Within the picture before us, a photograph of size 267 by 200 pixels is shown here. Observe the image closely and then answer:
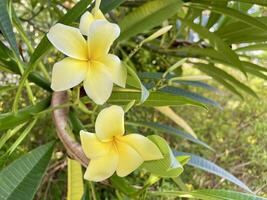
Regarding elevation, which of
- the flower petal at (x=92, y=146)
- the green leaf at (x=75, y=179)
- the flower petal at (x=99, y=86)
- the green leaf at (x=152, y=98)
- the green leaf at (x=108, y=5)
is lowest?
the green leaf at (x=75, y=179)

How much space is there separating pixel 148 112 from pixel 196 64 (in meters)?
0.55

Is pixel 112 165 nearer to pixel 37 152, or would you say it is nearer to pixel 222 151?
pixel 37 152

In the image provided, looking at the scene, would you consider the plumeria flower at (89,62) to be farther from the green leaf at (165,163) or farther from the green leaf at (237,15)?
the green leaf at (237,15)

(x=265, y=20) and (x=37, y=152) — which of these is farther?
(x=265, y=20)

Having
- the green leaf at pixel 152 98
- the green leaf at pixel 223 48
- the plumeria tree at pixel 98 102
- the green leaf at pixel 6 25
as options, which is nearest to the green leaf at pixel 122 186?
the plumeria tree at pixel 98 102

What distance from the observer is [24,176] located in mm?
618

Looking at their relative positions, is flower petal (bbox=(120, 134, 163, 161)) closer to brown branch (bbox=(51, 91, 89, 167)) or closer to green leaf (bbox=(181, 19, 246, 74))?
brown branch (bbox=(51, 91, 89, 167))

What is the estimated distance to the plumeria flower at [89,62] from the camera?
1.59 ft

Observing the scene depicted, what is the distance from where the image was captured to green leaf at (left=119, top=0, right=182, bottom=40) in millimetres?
761

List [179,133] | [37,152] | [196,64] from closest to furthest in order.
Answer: [37,152]
[179,133]
[196,64]

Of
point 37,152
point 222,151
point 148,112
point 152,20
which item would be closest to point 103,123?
point 37,152

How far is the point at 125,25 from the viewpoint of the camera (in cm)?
76

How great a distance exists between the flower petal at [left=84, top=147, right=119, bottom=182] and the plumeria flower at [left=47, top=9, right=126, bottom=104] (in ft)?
0.19

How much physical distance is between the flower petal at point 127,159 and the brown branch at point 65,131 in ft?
0.38
